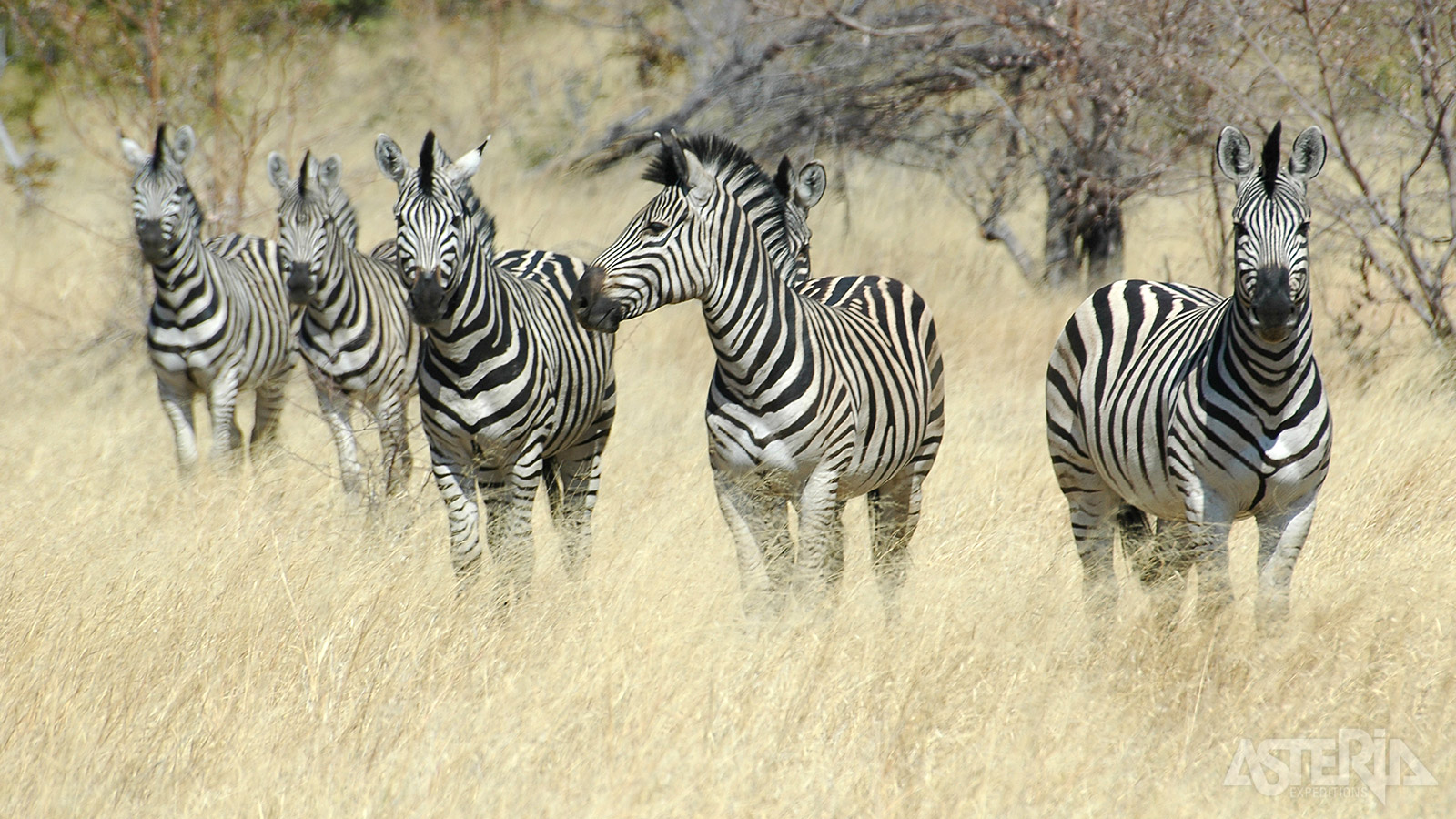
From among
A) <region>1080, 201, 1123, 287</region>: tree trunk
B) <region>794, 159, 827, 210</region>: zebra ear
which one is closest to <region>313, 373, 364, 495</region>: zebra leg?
<region>794, 159, 827, 210</region>: zebra ear

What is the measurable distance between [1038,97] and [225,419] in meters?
7.03

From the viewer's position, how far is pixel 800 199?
6574mm

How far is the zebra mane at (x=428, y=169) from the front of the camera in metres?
4.65

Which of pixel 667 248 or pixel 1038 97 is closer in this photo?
pixel 667 248

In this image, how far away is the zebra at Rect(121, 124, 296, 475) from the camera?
6.93 m

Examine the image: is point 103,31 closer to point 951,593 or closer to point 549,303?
point 549,303

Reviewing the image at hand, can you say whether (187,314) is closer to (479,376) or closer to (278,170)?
(278,170)

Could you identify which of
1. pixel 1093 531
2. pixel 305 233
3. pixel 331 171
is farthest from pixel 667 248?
pixel 331 171

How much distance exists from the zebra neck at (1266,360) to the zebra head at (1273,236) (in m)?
0.04

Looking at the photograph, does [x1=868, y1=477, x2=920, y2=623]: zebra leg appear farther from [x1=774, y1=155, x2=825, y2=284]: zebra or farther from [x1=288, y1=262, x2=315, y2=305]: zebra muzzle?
[x1=288, y1=262, x2=315, y2=305]: zebra muzzle

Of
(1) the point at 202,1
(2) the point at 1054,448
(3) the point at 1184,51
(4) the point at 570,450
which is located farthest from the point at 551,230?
(2) the point at 1054,448

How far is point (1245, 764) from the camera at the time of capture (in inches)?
136

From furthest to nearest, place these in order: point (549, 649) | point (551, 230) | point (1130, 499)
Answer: point (551, 230)
point (1130, 499)
point (549, 649)

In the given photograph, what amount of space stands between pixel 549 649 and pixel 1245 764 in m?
2.12
